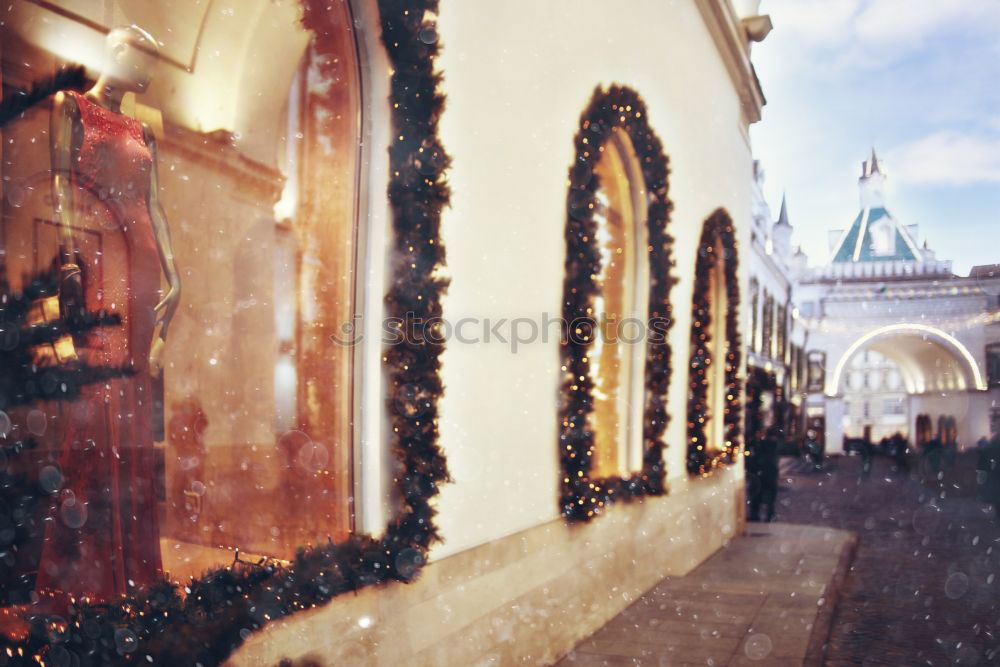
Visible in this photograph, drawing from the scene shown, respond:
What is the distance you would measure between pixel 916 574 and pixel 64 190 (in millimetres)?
9205

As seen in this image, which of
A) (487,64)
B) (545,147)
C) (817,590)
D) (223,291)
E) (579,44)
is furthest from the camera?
(817,590)

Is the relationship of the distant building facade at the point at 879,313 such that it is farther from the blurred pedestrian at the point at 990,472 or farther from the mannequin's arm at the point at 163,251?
the mannequin's arm at the point at 163,251

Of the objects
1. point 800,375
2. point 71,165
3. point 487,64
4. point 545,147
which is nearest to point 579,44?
point 545,147

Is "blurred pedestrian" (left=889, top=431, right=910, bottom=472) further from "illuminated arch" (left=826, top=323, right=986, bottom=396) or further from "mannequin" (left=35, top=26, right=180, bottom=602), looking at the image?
"mannequin" (left=35, top=26, right=180, bottom=602)

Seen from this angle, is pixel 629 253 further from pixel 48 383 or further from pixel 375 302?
pixel 48 383

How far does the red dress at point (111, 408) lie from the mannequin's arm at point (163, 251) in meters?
0.02

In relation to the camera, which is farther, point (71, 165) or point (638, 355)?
point (638, 355)

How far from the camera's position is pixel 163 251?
2549mm

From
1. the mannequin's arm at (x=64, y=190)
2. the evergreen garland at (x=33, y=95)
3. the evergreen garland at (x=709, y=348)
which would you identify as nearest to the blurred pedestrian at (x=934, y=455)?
the evergreen garland at (x=709, y=348)

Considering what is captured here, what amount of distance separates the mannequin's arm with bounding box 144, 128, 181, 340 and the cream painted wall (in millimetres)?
1577

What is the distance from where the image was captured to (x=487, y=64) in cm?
429

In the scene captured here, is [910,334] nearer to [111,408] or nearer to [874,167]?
[874,167]

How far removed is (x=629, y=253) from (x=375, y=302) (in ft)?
13.6

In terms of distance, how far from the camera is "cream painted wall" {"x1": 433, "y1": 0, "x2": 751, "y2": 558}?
4.04 meters
